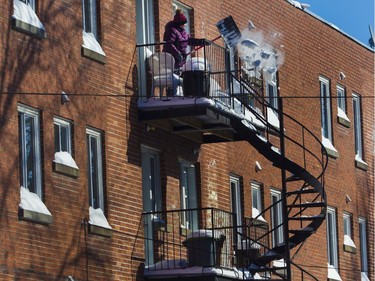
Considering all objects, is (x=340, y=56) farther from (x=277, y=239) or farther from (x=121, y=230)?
(x=121, y=230)

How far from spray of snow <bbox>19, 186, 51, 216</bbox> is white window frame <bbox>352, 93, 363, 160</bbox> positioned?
54.7 feet

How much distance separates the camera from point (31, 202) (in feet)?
87.2

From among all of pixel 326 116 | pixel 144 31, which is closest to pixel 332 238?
pixel 326 116

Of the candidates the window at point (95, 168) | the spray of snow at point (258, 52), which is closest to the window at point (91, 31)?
the window at point (95, 168)

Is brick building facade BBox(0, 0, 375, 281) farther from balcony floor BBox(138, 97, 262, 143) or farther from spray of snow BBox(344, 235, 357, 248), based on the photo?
spray of snow BBox(344, 235, 357, 248)

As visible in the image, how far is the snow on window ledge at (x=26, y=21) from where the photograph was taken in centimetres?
2669

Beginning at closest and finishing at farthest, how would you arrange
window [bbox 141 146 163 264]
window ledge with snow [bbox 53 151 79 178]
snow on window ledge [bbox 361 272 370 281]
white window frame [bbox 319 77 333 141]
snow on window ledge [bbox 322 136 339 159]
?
window ledge with snow [bbox 53 151 79 178], window [bbox 141 146 163 264], snow on window ledge [bbox 322 136 339 159], white window frame [bbox 319 77 333 141], snow on window ledge [bbox 361 272 370 281]

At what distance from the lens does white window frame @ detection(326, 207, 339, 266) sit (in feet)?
132

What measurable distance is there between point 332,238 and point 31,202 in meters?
15.1

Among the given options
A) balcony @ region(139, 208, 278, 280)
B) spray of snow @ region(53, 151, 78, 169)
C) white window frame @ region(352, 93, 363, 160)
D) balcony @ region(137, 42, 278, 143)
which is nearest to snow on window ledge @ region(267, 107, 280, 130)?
balcony @ region(137, 42, 278, 143)

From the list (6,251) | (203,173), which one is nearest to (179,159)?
(203,173)

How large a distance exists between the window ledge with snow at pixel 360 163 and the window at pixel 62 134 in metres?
15.0

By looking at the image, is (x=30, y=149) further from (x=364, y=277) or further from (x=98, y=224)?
(x=364, y=277)

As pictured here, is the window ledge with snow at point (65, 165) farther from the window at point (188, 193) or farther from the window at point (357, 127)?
the window at point (357, 127)
